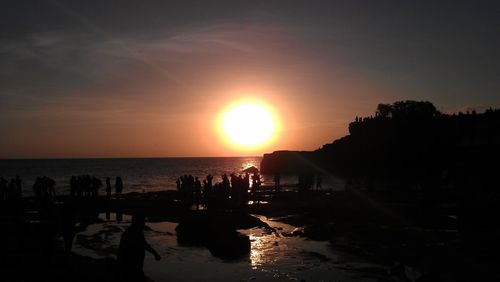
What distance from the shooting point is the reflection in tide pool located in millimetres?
17469

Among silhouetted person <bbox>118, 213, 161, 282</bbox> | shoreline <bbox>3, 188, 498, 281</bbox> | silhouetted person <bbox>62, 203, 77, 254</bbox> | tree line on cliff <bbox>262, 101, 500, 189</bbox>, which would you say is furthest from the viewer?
tree line on cliff <bbox>262, 101, 500, 189</bbox>

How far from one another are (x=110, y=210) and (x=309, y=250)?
20862mm

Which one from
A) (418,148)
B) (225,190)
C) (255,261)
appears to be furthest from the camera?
(418,148)

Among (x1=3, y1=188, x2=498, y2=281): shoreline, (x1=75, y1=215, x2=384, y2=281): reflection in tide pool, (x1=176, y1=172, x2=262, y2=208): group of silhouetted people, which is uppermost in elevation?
(x1=176, y1=172, x2=262, y2=208): group of silhouetted people

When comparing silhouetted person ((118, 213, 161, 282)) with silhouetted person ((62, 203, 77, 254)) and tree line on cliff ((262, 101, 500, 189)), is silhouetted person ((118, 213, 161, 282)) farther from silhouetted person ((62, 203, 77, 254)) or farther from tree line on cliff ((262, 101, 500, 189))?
tree line on cliff ((262, 101, 500, 189))

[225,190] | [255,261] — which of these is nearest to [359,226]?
[255,261]

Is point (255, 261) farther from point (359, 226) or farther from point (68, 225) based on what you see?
point (359, 226)

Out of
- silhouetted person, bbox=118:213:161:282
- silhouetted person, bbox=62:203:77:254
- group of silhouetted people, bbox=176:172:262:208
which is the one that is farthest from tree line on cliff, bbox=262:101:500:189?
silhouetted person, bbox=118:213:161:282

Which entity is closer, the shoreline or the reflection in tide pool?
the reflection in tide pool

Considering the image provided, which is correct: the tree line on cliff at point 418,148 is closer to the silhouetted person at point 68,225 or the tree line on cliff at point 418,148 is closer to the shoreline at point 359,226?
the shoreline at point 359,226

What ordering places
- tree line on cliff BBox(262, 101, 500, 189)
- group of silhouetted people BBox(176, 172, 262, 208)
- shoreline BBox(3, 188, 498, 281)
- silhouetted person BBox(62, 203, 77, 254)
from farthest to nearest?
tree line on cliff BBox(262, 101, 500, 189), group of silhouetted people BBox(176, 172, 262, 208), shoreline BBox(3, 188, 498, 281), silhouetted person BBox(62, 203, 77, 254)

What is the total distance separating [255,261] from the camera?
19.8 meters

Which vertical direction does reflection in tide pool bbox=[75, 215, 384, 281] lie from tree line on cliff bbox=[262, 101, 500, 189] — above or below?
below

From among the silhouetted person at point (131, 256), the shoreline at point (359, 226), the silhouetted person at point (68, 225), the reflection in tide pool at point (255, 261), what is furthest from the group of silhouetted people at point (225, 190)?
the silhouetted person at point (131, 256)
